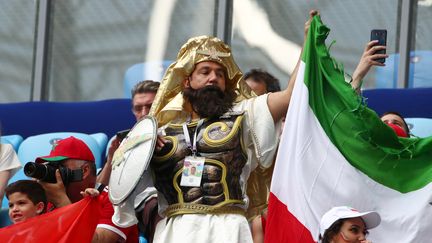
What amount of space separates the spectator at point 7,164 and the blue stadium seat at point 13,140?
42.4 inches

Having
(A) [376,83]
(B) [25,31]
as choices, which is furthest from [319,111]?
(B) [25,31]

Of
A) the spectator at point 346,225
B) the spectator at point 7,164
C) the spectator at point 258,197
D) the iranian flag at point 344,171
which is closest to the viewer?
the spectator at point 346,225

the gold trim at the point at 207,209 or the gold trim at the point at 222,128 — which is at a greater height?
the gold trim at the point at 222,128

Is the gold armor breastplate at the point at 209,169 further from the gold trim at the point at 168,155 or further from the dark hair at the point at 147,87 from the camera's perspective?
the dark hair at the point at 147,87

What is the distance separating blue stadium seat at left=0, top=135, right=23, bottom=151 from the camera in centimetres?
1162

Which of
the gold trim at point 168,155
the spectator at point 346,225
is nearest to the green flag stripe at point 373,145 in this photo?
the spectator at point 346,225

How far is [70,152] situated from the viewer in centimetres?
912

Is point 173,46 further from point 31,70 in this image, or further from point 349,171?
point 349,171

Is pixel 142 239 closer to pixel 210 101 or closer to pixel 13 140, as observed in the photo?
pixel 210 101

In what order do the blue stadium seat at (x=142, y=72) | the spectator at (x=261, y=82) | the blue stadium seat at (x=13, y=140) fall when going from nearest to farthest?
the spectator at (x=261, y=82)
the blue stadium seat at (x=13, y=140)
the blue stadium seat at (x=142, y=72)

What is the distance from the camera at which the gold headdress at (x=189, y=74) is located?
8.70 m

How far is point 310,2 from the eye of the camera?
41.1ft

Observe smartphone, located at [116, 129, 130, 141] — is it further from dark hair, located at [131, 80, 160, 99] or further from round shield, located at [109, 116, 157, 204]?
dark hair, located at [131, 80, 160, 99]

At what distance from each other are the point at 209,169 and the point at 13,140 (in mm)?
3852
